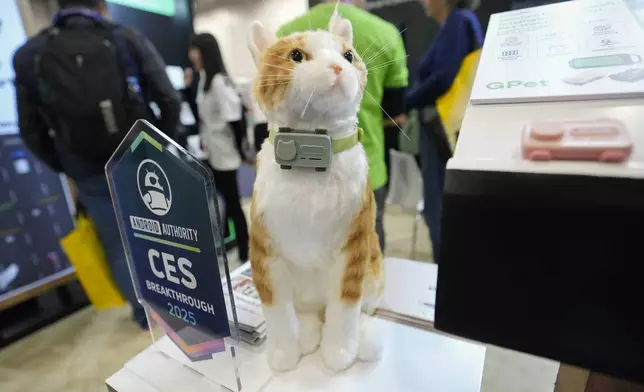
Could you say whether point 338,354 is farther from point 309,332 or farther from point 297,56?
point 297,56

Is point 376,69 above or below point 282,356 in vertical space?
above

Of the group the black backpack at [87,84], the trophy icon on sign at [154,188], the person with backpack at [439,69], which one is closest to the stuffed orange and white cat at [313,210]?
the trophy icon on sign at [154,188]

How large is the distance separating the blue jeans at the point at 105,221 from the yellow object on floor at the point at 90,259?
0.02 meters

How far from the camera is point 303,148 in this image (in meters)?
0.51

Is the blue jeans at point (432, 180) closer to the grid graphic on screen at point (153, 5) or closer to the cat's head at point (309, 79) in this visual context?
the cat's head at point (309, 79)

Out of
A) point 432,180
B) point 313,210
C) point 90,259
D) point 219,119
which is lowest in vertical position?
point 90,259

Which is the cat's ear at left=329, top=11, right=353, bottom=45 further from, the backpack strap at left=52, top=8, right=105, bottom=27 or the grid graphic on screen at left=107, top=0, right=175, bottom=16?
the grid graphic on screen at left=107, top=0, right=175, bottom=16

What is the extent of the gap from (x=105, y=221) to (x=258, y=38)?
1023mm

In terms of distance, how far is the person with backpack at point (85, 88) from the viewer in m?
1.10

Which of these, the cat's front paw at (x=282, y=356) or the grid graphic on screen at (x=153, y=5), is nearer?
the cat's front paw at (x=282, y=356)

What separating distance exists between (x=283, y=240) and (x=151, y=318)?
33cm

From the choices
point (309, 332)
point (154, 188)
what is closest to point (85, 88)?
point (154, 188)

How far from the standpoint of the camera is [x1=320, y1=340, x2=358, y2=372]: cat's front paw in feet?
1.94

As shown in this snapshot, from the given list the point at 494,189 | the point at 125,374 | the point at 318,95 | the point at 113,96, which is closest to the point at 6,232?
the point at 113,96
